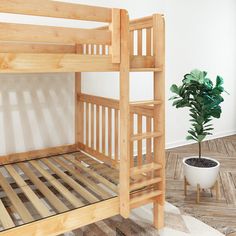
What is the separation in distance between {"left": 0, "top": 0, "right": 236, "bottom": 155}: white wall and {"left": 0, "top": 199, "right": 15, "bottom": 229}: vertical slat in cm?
103

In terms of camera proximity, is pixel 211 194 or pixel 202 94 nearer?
pixel 202 94

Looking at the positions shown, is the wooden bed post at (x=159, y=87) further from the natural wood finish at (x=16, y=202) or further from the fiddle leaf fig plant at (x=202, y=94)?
the natural wood finish at (x=16, y=202)

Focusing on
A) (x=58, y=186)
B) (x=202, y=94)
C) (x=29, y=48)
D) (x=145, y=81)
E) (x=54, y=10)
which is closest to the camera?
(x=54, y=10)

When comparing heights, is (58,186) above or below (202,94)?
below

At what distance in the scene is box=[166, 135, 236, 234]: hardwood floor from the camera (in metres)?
2.24

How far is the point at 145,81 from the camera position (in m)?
3.67

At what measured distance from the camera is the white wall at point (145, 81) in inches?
110

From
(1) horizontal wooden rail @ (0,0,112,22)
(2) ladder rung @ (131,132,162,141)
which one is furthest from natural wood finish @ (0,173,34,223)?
(1) horizontal wooden rail @ (0,0,112,22)

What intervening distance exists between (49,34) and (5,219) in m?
1.04

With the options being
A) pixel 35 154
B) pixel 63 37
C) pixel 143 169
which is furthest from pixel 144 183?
pixel 35 154

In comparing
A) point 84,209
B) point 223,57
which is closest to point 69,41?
point 84,209

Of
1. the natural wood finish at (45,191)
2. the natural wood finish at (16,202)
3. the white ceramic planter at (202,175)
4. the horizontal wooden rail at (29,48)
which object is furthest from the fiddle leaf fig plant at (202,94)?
the natural wood finish at (16,202)

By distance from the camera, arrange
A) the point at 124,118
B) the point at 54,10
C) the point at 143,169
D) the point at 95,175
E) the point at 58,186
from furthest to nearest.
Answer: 1. the point at 95,175
2. the point at 58,186
3. the point at 143,169
4. the point at 124,118
5. the point at 54,10

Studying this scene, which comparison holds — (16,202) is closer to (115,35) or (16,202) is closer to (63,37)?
(63,37)
